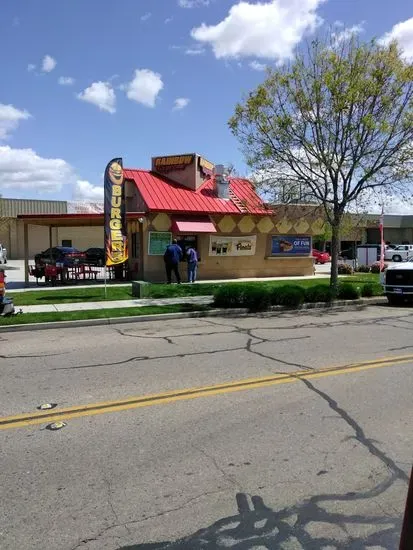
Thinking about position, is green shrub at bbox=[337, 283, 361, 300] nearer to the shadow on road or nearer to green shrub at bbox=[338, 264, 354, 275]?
green shrub at bbox=[338, 264, 354, 275]

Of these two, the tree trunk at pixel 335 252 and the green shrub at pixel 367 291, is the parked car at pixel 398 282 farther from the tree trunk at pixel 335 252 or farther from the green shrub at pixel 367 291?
the tree trunk at pixel 335 252

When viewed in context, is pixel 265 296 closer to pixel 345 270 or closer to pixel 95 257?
pixel 345 270

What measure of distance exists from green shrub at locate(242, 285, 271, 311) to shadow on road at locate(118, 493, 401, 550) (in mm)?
11157

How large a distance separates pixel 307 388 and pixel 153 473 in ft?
9.30

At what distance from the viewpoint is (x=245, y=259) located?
2538cm

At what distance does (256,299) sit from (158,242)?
8.66 m

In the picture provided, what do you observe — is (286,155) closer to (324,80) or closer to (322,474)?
(324,80)

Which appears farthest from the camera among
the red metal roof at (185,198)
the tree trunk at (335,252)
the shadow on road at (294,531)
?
the red metal roof at (185,198)

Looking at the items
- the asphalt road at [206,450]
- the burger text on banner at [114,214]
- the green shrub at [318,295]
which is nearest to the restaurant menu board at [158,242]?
the burger text on banner at [114,214]

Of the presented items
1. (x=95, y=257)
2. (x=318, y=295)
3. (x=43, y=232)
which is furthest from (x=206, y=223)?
(x=43, y=232)

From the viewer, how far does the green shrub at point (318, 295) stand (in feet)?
53.2

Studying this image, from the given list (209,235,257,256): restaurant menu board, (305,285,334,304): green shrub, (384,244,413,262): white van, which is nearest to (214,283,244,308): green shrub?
(305,285,334,304): green shrub

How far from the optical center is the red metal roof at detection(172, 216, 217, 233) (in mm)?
22422

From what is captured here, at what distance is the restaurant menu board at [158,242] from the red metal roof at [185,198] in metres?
1.05
